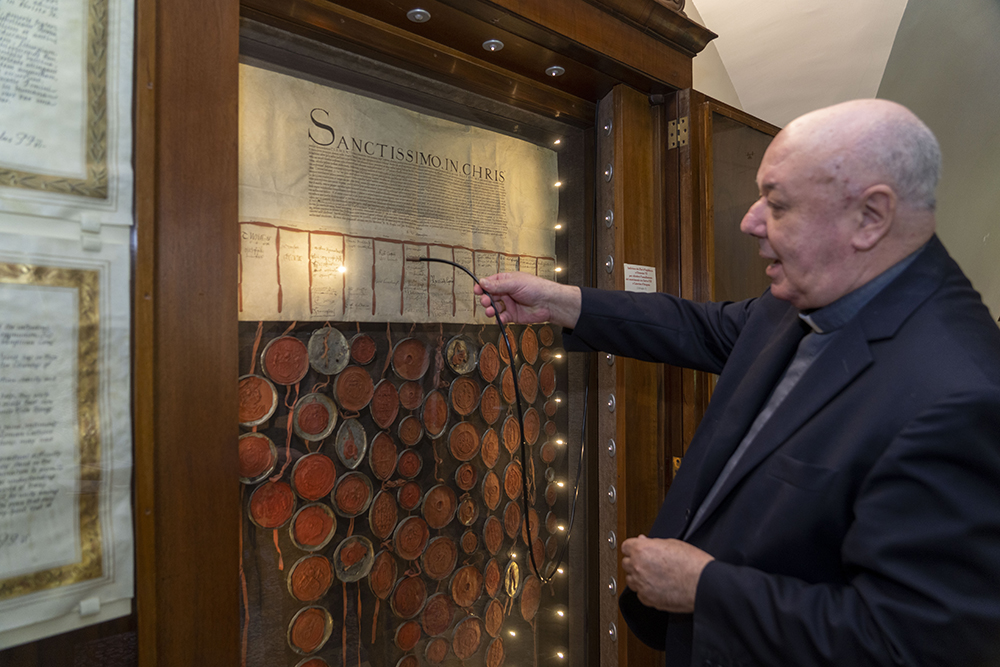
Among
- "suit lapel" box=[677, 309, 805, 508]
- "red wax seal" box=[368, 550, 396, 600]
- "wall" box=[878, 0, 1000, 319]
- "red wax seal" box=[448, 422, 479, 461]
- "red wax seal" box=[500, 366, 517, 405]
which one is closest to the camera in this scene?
"suit lapel" box=[677, 309, 805, 508]

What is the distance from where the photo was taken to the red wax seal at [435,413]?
4.13 feet

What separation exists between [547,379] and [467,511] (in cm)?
40

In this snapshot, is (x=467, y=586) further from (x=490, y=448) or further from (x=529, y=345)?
(x=529, y=345)

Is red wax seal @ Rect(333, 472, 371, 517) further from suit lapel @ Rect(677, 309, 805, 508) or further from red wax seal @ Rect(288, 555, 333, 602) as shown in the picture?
suit lapel @ Rect(677, 309, 805, 508)

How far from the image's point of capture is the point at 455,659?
1.31m

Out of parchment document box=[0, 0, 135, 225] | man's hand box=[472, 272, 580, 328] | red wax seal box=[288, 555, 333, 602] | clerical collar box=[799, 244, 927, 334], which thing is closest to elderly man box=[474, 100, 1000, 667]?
clerical collar box=[799, 244, 927, 334]

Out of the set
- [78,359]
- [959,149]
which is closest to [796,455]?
[78,359]

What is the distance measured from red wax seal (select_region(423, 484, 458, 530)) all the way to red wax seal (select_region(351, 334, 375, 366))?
1.12 feet

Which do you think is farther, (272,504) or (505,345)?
(505,345)

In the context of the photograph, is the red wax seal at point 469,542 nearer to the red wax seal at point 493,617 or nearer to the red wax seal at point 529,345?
the red wax seal at point 493,617

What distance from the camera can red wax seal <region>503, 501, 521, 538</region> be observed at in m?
1.41

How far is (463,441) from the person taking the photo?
133cm

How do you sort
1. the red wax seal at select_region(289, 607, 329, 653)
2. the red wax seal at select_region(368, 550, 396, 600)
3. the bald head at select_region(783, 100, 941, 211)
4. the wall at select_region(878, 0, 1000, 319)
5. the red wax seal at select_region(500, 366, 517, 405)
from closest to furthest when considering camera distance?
the bald head at select_region(783, 100, 941, 211), the red wax seal at select_region(289, 607, 329, 653), the red wax seal at select_region(368, 550, 396, 600), the red wax seal at select_region(500, 366, 517, 405), the wall at select_region(878, 0, 1000, 319)

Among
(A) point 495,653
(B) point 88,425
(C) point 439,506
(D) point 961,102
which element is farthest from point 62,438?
(D) point 961,102
